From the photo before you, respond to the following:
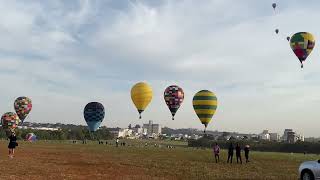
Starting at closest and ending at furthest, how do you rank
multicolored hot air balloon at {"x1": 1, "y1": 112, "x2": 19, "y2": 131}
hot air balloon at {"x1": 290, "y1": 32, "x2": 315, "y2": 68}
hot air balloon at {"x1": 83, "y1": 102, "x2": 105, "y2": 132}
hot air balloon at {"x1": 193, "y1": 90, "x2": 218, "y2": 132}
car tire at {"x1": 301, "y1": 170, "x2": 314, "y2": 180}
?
car tire at {"x1": 301, "y1": 170, "x2": 314, "y2": 180} → hot air balloon at {"x1": 290, "y1": 32, "x2": 315, "y2": 68} → hot air balloon at {"x1": 193, "y1": 90, "x2": 218, "y2": 132} → hot air balloon at {"x1": 83, "y1": 102, "x2": 105, "y2": 132} → multicolored hot air balloon at {"x1": 1, "y1": 112, "x2": 19, "y2": 131}

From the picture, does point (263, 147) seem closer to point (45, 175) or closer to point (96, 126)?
point (96, 126)

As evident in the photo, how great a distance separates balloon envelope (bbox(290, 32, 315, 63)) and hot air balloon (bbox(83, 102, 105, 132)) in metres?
46.4

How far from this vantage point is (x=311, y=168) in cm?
2144

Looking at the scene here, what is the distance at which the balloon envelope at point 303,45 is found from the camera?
5819 cm

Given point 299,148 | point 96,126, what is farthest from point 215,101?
point 299,148

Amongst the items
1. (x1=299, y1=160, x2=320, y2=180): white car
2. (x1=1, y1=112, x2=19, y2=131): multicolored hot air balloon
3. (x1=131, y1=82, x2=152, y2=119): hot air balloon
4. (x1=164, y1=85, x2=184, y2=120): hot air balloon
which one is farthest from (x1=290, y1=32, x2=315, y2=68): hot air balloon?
(x1=1, y1=112, x2=19, y2=131): multicolored hot air balloon

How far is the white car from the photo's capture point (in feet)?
69.2

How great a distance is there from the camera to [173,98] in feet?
257

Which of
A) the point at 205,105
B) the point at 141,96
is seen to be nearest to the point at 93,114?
the point at 141,96

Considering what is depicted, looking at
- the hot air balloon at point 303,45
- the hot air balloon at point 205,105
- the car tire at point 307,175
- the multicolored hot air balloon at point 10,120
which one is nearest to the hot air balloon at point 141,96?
the hot air balloon at point 205,105

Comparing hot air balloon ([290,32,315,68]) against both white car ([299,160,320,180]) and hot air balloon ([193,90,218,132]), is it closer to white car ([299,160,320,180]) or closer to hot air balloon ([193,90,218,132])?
hot air balloon ([193,90,218,132])

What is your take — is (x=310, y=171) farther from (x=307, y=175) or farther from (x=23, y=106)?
(x=23, y=106)

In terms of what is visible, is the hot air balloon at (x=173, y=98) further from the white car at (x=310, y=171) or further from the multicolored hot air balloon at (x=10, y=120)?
the white car at (x=310, y=171)

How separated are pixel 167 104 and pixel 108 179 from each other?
56406mm
